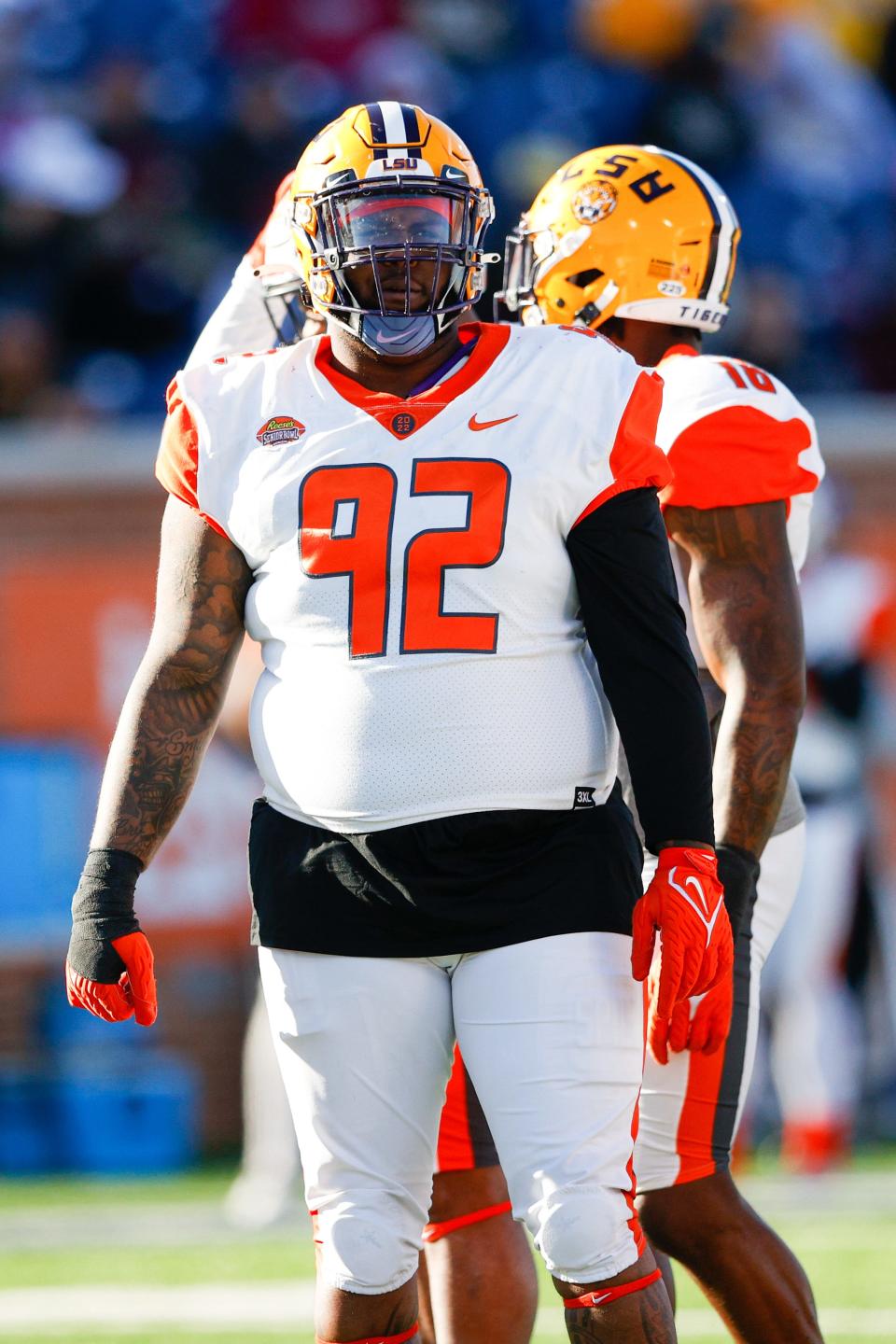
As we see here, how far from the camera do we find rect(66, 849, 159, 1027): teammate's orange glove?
113 inches

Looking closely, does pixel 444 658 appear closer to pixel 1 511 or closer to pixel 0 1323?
pixel 0 1323

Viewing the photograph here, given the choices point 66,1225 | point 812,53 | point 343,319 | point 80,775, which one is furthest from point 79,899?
point 812,53

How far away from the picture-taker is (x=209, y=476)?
293 centimetres

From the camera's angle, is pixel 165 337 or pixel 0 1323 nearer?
pixel 0 1323

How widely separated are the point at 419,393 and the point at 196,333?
18.8 ft

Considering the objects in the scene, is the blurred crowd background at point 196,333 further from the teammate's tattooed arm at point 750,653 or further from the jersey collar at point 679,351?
the teammate's tattooed arm at point 750,653

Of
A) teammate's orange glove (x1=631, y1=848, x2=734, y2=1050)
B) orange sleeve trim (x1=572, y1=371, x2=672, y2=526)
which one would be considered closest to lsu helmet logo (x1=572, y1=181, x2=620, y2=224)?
orange sleeve trim (x1=572, y1=371, x2=672, y2=526)

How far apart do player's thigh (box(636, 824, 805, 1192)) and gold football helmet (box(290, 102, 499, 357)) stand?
1.08 metres

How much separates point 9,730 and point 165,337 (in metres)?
2.15

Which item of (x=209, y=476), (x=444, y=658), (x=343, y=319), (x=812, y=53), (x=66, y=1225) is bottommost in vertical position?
(x=66, y=1225)

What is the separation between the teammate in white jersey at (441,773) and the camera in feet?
9.15

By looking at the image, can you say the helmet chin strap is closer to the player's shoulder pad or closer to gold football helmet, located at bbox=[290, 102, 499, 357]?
gold football helmet, located at bbox=[290, 102, 499, 357]

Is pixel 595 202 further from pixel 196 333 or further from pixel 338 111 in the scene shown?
pixel 338 111

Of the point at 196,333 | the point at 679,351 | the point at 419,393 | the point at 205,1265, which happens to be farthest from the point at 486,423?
the point at 196,333
